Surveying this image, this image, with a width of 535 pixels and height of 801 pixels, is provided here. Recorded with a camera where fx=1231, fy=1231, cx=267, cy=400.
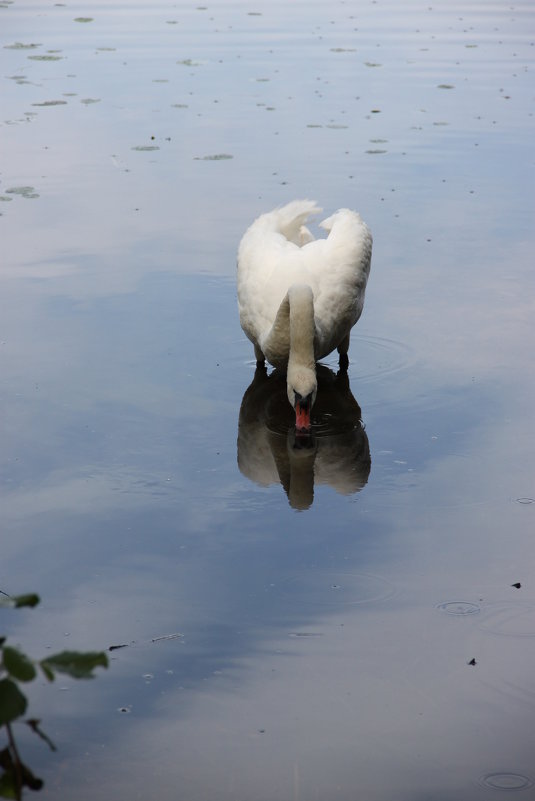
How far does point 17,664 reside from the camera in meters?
1.85

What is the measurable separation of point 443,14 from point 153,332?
21.1 metres

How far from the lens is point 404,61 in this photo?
21688 mm

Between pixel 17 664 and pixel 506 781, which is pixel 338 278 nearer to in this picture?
pixel 506 781

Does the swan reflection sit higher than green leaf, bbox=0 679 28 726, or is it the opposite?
green leaf, bbox=0 679 28 726

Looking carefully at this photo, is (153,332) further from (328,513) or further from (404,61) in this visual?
(404,61)

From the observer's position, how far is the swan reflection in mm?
7086

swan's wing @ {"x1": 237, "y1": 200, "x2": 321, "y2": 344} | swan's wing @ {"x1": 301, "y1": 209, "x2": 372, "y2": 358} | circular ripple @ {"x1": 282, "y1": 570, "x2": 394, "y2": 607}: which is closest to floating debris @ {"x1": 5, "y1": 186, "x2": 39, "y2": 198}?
swan's wing @ {"x1": 237, "y1": 200, "x2": 321, "y2": 344}

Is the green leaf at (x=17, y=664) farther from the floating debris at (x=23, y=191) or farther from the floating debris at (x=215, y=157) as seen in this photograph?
the floating debris at (x=215, y=157)

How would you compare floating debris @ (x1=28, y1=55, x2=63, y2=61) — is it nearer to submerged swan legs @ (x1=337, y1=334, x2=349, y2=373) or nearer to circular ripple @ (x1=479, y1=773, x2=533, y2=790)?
submerged swan legs @ (x1=337, y1=334, x2=349, y2=373)

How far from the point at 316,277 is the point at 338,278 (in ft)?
0.50

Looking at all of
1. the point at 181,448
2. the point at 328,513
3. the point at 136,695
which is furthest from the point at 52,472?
the point at 136,695

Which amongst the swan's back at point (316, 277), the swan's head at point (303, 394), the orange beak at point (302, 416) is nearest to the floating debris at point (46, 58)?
the swan's back at point (316, 277)

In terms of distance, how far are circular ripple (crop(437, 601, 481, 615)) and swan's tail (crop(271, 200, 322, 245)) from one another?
14.7 ft

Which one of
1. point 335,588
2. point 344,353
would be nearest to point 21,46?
point 344,353
